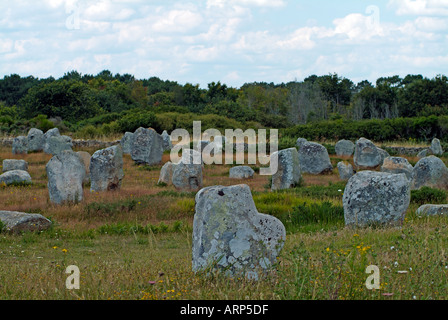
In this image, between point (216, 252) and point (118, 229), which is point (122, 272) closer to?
point (216, 252)

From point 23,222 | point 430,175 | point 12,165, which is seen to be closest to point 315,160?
point 430,175

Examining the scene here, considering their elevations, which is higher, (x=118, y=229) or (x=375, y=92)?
(x=375, y=92)

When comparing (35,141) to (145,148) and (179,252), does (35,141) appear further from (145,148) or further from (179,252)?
(179,252)

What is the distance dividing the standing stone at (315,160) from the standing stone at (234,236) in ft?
70.2

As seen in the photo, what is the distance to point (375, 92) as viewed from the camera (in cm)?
6644

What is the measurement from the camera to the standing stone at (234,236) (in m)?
6.82

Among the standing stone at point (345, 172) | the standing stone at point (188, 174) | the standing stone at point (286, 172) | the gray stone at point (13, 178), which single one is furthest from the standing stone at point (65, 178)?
the standing stone at point (345, 172)

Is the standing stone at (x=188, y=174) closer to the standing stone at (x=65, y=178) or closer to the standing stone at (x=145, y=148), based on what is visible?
the standing stone at (x=65, y=178)

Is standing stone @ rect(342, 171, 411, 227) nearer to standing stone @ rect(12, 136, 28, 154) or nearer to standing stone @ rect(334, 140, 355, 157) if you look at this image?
standing stone @ rect(334, 140, 355, 157)

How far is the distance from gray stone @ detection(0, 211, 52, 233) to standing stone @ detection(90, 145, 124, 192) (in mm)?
6949

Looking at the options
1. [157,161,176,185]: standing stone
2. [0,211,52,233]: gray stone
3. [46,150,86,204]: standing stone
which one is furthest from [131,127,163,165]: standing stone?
[0,211,52,233]: gray stone

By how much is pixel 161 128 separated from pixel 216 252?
43918 mm
